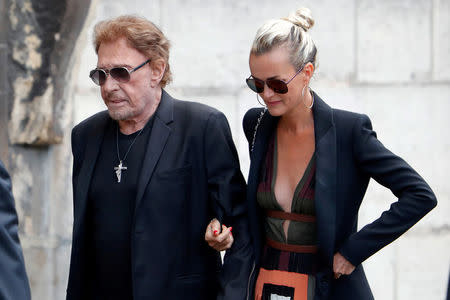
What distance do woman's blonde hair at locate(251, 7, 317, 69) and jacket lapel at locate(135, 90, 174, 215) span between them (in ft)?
1.74

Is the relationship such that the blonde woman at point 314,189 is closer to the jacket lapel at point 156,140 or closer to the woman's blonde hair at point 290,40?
the woman's blonde hair at point 290,40

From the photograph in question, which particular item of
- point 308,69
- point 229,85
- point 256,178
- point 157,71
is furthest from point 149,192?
point 229,85

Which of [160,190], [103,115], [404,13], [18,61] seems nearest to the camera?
[160,190]

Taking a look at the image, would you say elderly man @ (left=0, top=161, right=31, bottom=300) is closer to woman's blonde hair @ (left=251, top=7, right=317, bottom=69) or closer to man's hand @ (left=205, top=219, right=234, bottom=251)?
man's hand @ (left=205, top=219, right=234, bottom=251)

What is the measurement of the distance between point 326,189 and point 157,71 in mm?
964

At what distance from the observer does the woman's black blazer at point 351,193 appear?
2.72m

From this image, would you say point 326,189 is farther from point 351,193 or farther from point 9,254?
point 9,254

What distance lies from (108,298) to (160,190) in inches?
20.7

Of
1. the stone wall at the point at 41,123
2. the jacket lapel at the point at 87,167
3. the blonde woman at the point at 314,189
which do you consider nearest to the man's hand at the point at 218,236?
the blonde woman at the point at 314,189

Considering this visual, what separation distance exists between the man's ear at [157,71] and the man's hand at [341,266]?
3.62 ft

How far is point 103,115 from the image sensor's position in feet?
10.8

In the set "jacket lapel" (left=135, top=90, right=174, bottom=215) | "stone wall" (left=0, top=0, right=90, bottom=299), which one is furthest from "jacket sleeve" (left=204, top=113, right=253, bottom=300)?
"stone wall" (left=0, top=0, right=90, bottom=299)

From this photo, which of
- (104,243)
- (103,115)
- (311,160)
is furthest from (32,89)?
(311,160)

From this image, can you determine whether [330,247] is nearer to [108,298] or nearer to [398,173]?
[398,173]
